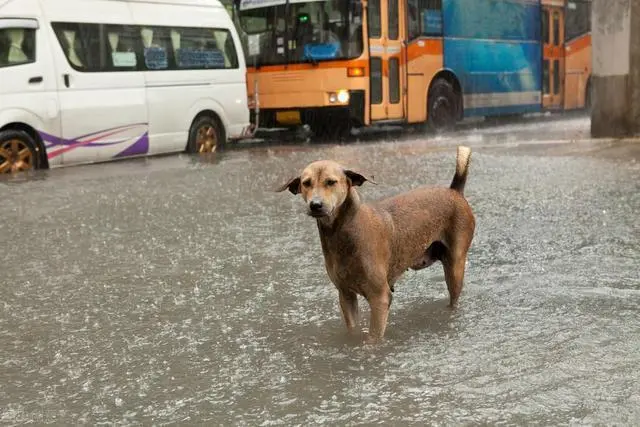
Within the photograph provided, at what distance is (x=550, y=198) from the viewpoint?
27.5ft

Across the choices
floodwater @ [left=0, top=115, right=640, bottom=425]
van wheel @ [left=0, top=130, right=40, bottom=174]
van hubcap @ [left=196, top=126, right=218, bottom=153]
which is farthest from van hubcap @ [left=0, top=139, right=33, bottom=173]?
van hubcap @ [left=196, top=126, right=218, bottom=153]

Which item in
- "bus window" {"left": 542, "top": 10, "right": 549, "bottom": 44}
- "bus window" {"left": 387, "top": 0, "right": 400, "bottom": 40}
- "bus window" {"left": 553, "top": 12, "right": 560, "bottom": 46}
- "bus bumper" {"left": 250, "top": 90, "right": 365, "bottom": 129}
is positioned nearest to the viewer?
"bus bumper" {"left": 250, "top": 90, "right": 365, "bottom": 129}

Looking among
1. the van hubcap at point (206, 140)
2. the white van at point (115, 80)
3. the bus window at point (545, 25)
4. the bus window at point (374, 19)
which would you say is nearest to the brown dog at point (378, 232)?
the white van at point (115, 80)

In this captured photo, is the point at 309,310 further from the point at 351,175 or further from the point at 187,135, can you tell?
the point at 187,135

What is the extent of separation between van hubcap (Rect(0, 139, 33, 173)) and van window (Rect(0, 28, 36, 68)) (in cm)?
103

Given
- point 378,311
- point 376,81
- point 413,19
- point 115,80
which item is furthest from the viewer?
point 413,19

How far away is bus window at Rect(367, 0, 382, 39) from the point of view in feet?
54.0

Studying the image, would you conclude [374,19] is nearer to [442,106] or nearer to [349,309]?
[442,106]

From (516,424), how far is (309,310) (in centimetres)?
182

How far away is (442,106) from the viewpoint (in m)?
18.7

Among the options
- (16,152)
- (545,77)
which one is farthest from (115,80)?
(545,77)

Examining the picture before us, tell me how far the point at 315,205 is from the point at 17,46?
952 centimetres

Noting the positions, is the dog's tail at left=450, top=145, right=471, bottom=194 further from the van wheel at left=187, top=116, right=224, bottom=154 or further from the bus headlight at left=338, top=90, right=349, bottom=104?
the bus headlight at left=338, top=90, right=349, bottom=104

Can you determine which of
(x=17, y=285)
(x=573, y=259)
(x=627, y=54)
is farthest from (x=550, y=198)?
(x=627, y=54)
